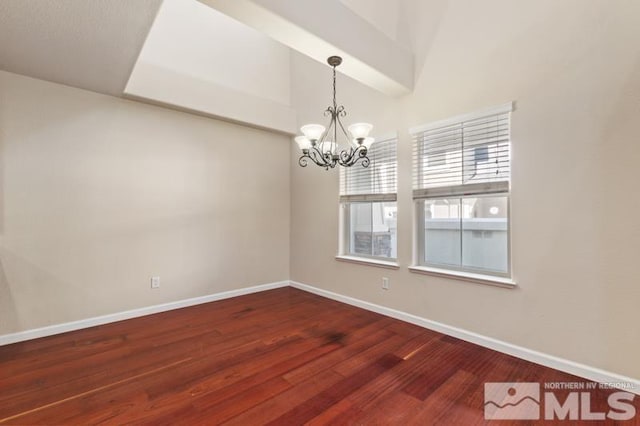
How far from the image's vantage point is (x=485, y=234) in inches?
112

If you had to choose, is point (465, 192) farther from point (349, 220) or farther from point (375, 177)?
point (349, 220)

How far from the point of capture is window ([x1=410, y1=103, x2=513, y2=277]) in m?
2.69

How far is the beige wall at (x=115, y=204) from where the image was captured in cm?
283

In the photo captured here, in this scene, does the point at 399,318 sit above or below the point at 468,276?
below

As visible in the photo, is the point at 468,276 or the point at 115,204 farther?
the point at 115,204

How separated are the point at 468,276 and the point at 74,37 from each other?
150 inches

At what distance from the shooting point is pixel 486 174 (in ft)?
9.04

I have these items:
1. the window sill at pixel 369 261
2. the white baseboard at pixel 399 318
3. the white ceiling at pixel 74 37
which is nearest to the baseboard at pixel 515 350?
the white baseboard at pixel 399 318

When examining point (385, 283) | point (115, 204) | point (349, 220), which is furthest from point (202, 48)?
point (385, 283)

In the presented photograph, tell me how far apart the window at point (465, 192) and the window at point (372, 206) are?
0.38 m

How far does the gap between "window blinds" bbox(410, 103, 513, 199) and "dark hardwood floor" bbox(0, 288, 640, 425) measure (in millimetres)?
1491

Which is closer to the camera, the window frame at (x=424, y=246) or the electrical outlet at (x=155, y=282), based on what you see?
the window frame at (x=424, y=246)

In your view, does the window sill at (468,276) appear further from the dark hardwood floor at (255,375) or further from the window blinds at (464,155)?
the window blinds at (464,155)

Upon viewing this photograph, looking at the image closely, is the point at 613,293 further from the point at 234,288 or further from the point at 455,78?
the point at 234,288
